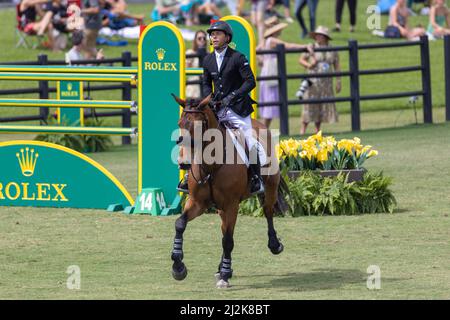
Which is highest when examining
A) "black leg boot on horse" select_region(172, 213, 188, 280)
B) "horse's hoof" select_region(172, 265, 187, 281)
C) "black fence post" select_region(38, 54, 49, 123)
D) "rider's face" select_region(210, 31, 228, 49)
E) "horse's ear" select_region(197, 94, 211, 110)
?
"black fence post" select_region(38, 54, 49, 123)

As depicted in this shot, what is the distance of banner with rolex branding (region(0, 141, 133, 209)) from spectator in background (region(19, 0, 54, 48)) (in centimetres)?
1546

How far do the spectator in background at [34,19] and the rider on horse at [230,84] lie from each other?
1998 cm

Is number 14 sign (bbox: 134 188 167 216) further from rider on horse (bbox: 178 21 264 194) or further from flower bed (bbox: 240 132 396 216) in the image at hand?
rider on horse (bbox: 178 21 264 194)

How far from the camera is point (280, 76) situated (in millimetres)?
22922

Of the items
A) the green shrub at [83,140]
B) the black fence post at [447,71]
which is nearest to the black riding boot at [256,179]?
the green shrub at [83,140]

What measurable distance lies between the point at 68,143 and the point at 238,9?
46.0ft

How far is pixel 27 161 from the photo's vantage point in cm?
1565

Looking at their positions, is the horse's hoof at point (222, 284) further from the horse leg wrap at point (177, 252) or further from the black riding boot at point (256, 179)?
the black riding boot at point (256, 179)

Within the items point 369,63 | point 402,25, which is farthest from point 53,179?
point 402,25

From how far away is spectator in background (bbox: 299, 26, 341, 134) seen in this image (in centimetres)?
2309

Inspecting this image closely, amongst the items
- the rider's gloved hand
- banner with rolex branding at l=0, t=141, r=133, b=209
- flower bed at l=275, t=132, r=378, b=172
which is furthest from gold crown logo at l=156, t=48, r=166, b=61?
the rider's gloved hand
